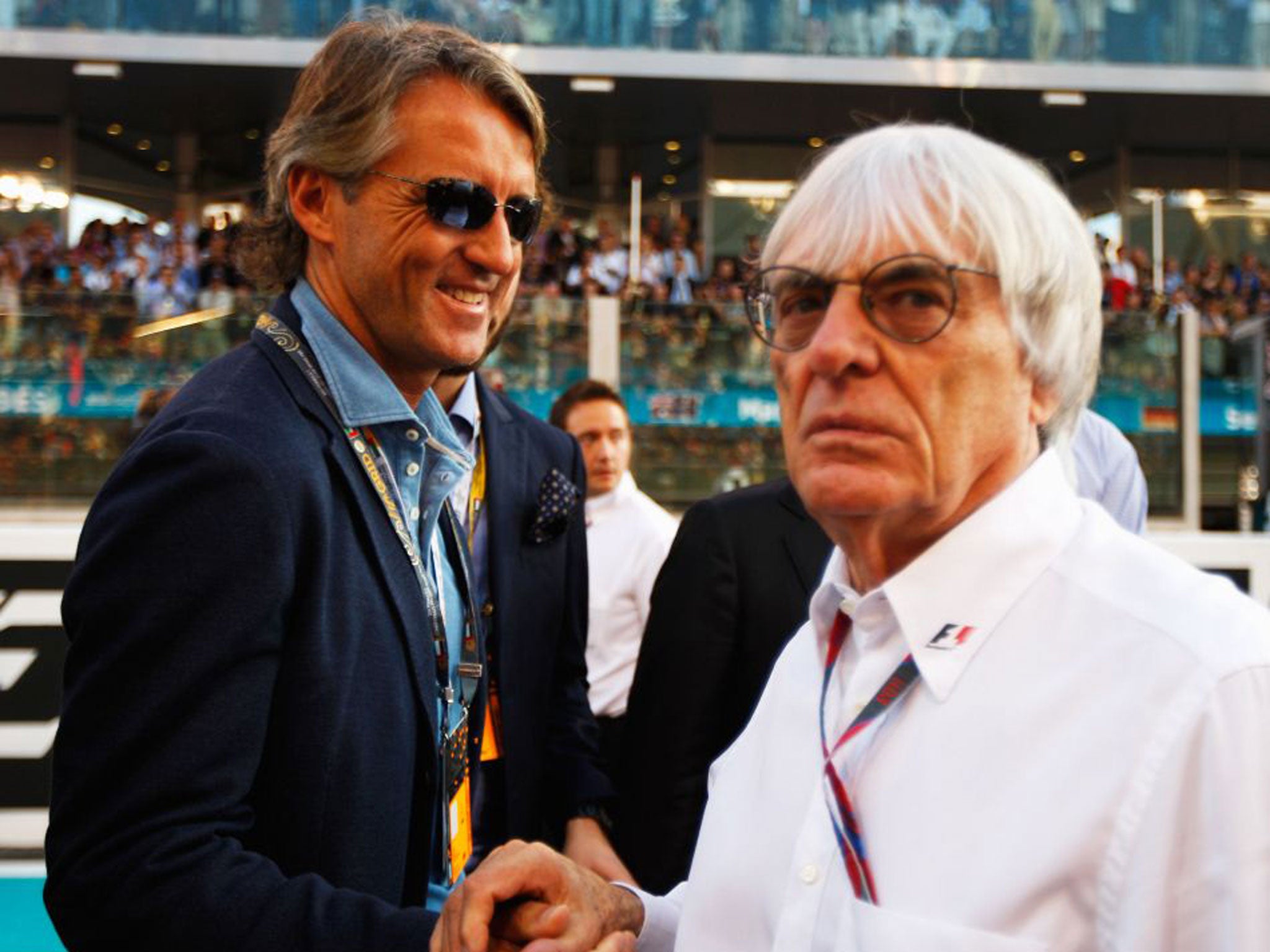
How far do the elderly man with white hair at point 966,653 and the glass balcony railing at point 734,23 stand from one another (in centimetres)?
2159

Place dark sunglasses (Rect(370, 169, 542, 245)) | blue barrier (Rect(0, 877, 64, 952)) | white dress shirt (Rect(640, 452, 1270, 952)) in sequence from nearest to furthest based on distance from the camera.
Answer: white dress shirt (Rect(640, 452, 1270, 952)), dark sunglasses (Rect(370, 169, 542, 245)), blue barrier (Rect(0, 877, 64, 952))

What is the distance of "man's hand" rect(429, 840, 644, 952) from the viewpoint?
1740mm

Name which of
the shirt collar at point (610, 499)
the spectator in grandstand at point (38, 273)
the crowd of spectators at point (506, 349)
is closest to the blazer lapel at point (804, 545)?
the shirt collar at point (610, 499)

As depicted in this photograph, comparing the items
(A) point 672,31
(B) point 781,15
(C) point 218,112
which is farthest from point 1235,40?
(C) point 218,112

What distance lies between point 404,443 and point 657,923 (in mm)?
784

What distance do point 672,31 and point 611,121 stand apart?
2.82 metres

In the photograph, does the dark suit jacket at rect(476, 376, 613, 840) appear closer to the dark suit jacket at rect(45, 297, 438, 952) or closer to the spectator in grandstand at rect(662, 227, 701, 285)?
the dark suit jacket at rect(45, 297, 438, 952)

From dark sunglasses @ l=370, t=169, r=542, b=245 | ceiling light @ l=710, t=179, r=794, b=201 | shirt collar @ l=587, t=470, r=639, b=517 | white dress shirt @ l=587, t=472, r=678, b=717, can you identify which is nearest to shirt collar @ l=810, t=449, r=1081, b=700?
dark sunglasses @ l=370, t=169, r=542, b=245

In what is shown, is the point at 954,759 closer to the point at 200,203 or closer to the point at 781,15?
the point at 781,15

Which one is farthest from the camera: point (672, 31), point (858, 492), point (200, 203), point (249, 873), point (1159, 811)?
point (200, 203)

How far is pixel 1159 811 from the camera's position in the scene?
3.99 ft

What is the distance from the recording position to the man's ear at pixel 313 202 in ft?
7.37

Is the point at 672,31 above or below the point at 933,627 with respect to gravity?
above

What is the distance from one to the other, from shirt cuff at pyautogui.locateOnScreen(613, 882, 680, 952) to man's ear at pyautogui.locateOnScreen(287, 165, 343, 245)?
1.07 metres
